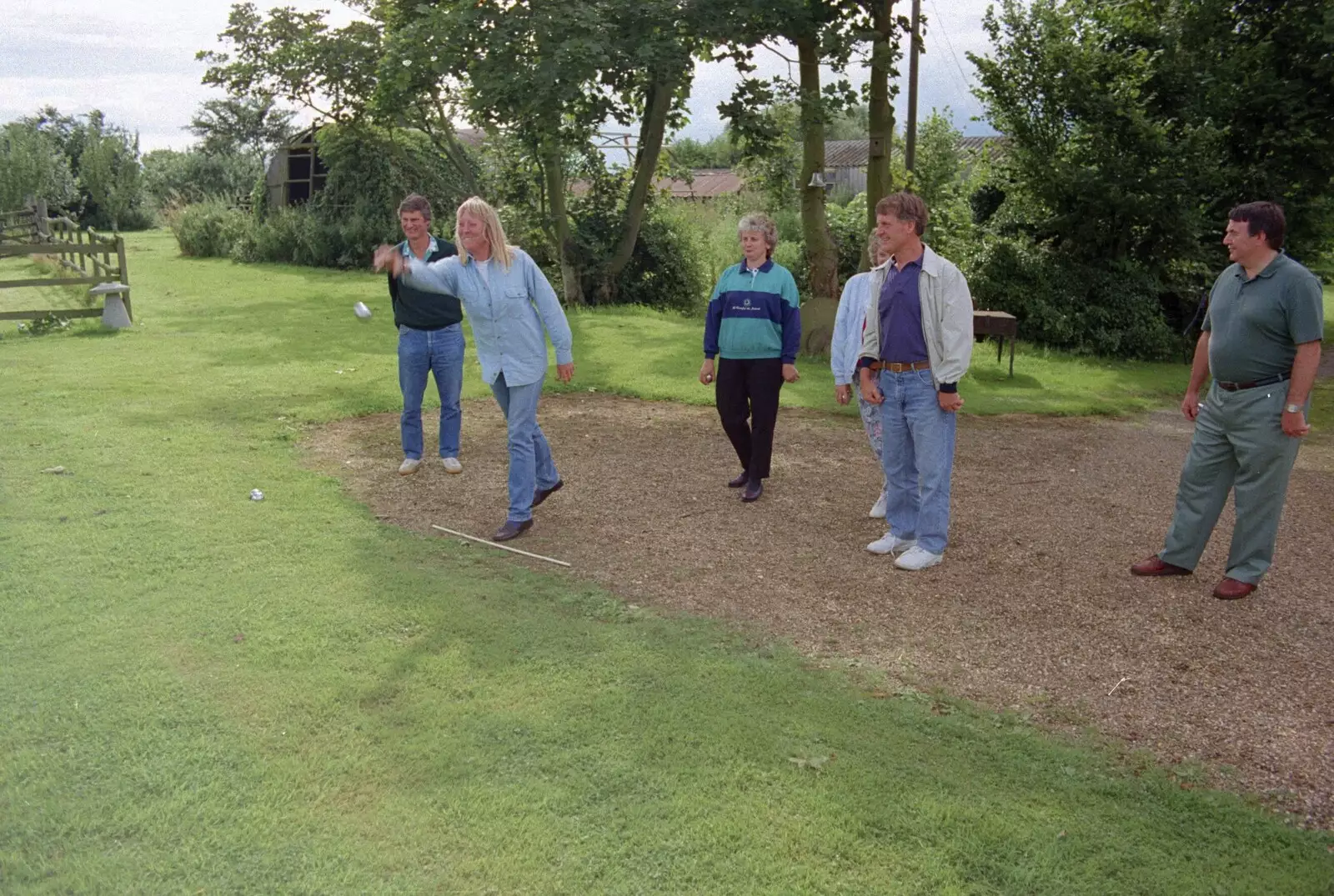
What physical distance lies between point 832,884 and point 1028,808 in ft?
2.95

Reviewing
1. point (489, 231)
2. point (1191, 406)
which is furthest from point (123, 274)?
point (1191, 406)

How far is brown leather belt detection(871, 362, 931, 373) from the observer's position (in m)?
6.22

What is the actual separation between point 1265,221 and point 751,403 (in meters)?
3.50

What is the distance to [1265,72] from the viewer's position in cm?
1659

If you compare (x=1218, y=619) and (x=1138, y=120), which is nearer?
(x=1218, y=619)

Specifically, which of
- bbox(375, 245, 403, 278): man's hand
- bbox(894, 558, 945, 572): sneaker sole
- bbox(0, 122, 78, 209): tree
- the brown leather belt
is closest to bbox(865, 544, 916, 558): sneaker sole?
bbox(894, 558, 945, 572): sneaker sole

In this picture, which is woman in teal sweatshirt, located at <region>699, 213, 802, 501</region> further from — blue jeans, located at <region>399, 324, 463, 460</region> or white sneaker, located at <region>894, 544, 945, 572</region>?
blue jeans, located at <region>399, 324, 463, 460</region>

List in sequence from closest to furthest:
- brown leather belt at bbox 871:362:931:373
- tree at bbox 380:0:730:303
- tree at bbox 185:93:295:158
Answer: brown leather belt at bbox 871:362:931:373 → tree at bbox 380:0:730:303 → tree at bbox 185:93:295:158

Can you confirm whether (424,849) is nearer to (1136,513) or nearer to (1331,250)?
(1136,513)

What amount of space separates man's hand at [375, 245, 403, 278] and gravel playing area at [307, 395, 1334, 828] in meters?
1.68

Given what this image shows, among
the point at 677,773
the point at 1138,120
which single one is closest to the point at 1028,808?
the point at 677,773

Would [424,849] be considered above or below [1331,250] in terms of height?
below

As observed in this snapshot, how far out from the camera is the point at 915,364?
6.23 m

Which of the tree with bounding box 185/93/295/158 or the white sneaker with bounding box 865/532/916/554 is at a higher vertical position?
the tree with bounding box 185/93/295/158
